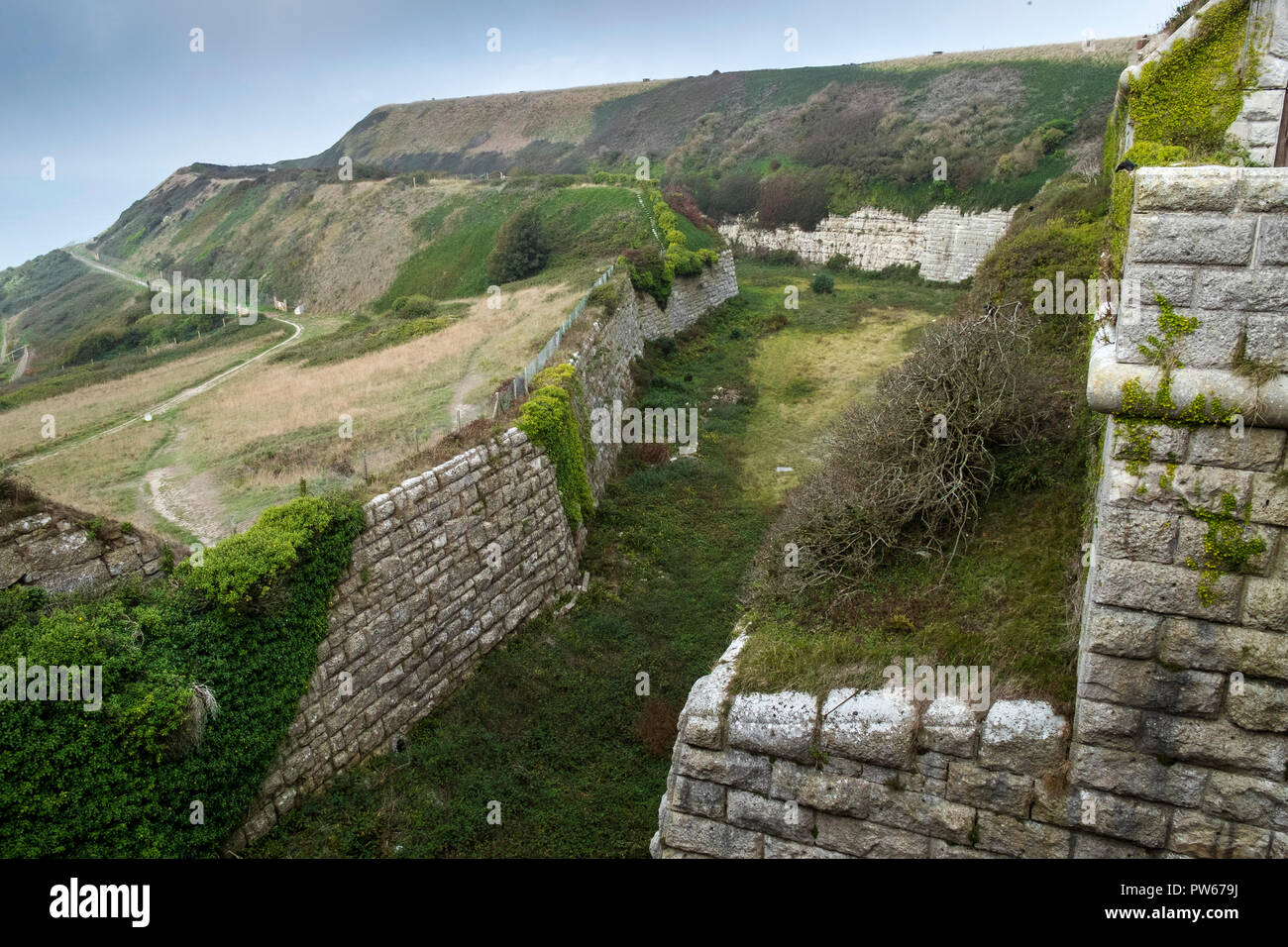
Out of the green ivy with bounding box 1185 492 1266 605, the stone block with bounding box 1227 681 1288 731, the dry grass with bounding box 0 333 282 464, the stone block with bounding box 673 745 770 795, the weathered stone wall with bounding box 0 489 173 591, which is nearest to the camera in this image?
the green ivy with bounding box 1185 492 1266 605

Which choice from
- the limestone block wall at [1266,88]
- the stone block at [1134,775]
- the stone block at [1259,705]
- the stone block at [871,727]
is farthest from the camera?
the limestone block wall at [1266,88]

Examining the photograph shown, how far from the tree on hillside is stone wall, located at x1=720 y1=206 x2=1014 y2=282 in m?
14.3

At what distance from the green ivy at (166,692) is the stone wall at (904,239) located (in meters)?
32.9

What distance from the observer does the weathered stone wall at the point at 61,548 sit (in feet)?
25.7

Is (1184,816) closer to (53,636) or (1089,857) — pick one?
Answer: (1089,857)

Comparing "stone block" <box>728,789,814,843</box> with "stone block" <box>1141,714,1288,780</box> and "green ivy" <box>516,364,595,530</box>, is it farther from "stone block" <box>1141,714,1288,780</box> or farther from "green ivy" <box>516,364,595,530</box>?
"green ivy" <box>516,364,595,530</box>

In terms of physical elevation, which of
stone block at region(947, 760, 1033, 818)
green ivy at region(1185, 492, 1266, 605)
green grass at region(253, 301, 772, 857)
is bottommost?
green grass at region(253, 301, 772, 857)

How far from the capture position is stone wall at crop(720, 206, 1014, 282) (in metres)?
35.7

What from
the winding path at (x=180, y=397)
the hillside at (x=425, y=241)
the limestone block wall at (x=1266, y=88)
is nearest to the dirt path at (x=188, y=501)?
the hillside at (x=425, y=241)

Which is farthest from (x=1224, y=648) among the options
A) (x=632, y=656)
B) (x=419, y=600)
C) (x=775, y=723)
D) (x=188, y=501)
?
(x=188, y=501)

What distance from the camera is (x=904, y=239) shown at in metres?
38.3

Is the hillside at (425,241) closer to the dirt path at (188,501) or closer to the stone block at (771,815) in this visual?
the dirt path at (188,501)

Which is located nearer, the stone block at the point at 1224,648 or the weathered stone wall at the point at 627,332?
the stone block at the point at 1224,648

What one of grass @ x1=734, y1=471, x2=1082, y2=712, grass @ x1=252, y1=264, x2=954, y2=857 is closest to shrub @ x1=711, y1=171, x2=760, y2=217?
grass @ x1=252, y1=264, x2=954, y2=857
